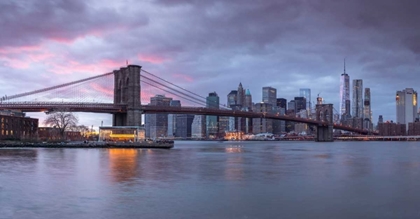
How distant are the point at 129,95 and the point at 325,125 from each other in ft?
266

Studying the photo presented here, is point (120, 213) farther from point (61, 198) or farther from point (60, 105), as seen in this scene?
point (60, 105)

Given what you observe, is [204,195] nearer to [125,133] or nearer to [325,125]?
[125,133]

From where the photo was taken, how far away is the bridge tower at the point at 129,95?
253ft

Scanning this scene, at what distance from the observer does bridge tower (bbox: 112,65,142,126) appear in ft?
253

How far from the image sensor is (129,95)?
78.2 m

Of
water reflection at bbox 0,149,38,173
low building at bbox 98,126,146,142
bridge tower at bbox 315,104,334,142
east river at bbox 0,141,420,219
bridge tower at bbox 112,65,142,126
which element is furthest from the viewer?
bridge tower at bbox 315,104,334,142

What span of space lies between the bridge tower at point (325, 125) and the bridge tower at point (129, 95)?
73.1 m

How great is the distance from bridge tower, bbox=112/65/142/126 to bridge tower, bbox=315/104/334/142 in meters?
73.1

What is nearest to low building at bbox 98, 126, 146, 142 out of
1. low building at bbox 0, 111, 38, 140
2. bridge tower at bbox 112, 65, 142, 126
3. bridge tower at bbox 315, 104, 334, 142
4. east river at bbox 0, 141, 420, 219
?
bridge tower at bbox 112, 65, 142, 126

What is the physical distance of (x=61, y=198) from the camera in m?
18.2

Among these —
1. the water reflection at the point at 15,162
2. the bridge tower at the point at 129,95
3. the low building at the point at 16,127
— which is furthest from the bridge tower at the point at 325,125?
the water reflection at the point at 15,162

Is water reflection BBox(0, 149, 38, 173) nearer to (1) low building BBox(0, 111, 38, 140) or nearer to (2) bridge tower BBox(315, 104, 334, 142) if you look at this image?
(1) low building BBox(0, 111, 38, 140)

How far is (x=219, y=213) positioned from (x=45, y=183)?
11780mm

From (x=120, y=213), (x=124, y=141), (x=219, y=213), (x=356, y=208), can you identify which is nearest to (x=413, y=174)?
(x=356, y=208)
